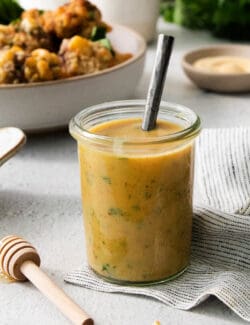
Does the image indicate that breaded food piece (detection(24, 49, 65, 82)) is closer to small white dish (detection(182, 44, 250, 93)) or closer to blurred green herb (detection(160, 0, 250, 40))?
small white dish (detection(182, 44, 250, 93))

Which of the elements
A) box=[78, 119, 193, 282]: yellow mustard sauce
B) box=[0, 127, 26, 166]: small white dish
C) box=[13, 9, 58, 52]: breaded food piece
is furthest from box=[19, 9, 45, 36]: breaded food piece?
box=[78, 119, 193, 282]: yellow mustard sauce

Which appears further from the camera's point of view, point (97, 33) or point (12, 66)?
point (97, 33)

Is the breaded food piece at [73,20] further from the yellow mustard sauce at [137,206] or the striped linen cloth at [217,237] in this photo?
the yellow mustard sauce at [137,206]

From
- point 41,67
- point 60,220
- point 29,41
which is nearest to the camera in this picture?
point 60,220

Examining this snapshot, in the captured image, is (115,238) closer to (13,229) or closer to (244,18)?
(13,229)

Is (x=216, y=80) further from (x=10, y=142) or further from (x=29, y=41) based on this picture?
(x=10, y=142)

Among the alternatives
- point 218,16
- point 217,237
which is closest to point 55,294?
point 217,237
